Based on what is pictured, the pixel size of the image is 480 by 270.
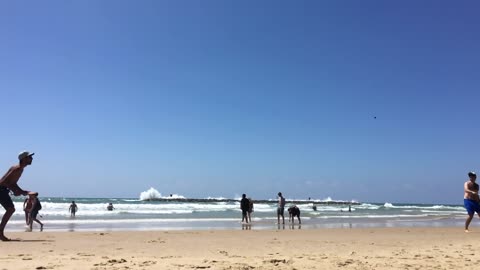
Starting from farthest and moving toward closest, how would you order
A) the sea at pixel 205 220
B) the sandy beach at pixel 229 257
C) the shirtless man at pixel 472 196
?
the sea at pixel 205 220, the shirtless man at pixel 472 196, the sandy beach at pixel 229 257

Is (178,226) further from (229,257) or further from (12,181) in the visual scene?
(229,257)

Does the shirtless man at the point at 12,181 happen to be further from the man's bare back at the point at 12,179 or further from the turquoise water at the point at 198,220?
the turquoise water at the point at 198,220

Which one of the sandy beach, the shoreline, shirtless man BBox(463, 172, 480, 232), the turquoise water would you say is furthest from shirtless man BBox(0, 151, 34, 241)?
shirtless man BBox(463, 172, 480, 232)

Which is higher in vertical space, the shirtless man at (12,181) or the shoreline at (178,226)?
the shirtless man at (12,181)

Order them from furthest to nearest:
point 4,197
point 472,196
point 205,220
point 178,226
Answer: point 205,220
point 178,226
point 472,196
point 4,197

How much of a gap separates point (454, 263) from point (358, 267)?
5.95 feet

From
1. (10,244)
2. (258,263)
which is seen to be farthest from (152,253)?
(10,244)

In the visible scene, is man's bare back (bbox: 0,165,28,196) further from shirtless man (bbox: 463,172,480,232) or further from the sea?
shirtless man (bbox: 463,172,480,232)

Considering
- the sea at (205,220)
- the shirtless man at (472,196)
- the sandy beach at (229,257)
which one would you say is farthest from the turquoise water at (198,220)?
the sandy beach at (229,257)

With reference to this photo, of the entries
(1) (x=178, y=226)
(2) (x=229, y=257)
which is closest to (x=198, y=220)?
(1) (x=178, y=226)

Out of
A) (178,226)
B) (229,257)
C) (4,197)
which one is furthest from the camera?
(178,226)

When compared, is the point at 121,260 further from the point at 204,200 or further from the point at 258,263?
the point at 204,200

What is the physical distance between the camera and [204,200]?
10425 centimetres

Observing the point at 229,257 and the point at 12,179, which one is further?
the point at 12,179
